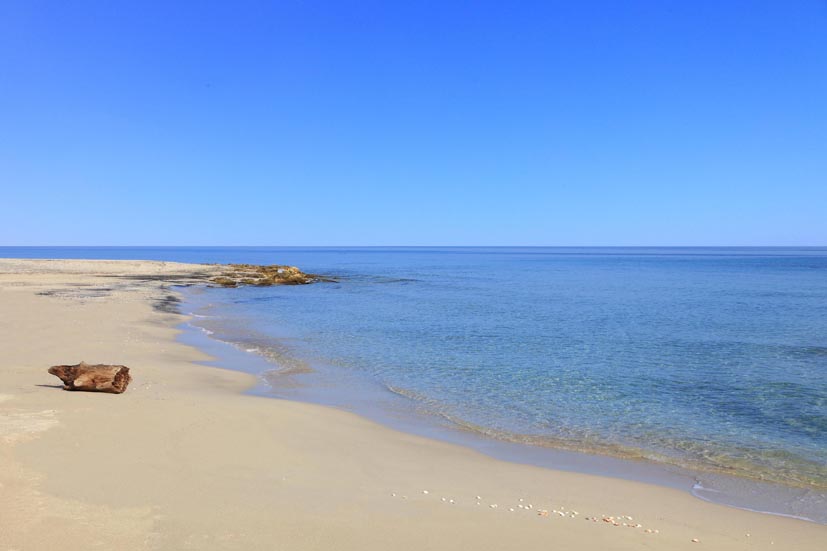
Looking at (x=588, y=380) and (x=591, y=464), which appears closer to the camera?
(x=591, y=464)

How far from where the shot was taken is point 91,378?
11.6 metres

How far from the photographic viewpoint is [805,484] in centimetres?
862

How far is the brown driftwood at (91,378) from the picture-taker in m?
11.6

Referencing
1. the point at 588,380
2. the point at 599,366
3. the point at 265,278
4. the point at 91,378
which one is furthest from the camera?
the point at 265,278

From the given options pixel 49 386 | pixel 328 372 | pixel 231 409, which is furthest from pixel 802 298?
pixel 49 386

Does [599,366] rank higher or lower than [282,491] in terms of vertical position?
lower

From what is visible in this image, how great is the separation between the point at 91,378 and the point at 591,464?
9463mm

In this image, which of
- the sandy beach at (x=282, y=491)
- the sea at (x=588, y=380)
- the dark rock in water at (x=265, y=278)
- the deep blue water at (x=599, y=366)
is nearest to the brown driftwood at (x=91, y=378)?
the sandy beach at (x=282, y=491)

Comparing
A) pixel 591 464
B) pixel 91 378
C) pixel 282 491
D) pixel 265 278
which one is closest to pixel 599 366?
pixel 591 464

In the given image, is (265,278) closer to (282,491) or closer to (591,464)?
(591,464)

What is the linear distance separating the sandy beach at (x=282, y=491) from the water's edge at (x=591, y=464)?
0.38 metres

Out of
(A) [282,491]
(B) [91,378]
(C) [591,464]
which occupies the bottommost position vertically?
(C) [591,464]

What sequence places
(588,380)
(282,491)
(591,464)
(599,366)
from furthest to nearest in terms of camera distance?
(599,366), (588,380), (591,464), (282,491)

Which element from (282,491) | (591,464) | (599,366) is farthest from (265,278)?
(282,491)
